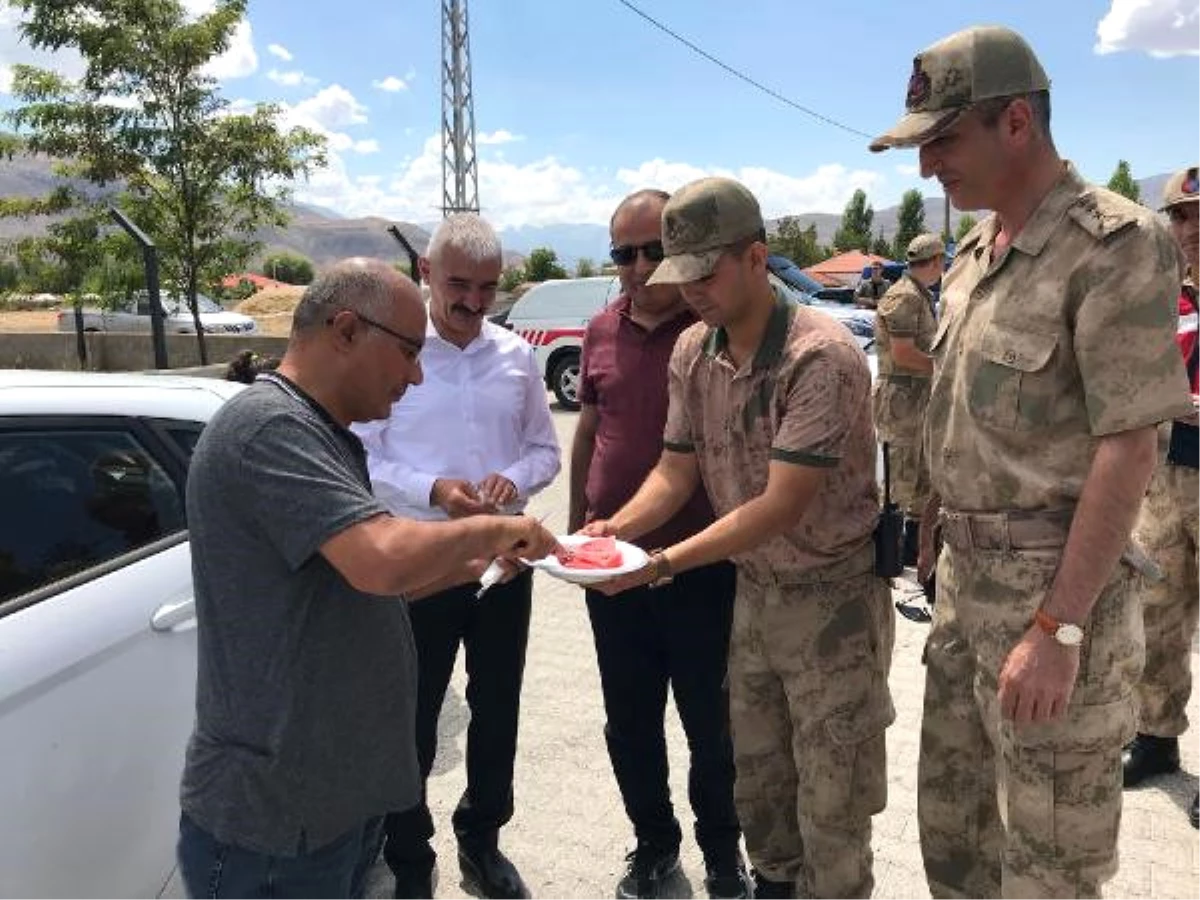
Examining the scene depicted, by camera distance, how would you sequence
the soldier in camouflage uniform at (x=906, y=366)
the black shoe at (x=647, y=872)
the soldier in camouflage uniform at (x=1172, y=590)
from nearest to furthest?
the black shoe at (x=647, y=872)
the soldier in camouflage uniform at (x=1172, y=590)
the soldier in camouflage uniform at (x=906, y=366)

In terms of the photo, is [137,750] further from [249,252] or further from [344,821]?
[249,252]

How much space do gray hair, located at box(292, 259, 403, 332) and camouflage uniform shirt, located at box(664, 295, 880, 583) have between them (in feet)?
3.14

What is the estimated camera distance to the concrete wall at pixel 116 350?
47.4 ft

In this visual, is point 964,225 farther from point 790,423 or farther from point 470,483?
point 790,423

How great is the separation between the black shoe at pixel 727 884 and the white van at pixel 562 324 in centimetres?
1021

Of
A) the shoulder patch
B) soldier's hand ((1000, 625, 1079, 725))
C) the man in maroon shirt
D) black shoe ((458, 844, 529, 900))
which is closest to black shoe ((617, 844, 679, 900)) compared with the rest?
the man in maroon shirt

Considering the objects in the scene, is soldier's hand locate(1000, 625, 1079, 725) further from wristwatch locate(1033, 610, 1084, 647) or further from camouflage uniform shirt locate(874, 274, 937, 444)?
camouflage uniform shirt locate(874, 274, 937, 444)

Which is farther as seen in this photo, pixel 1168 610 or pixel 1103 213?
pixel 1168 610

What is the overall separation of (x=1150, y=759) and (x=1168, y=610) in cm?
54

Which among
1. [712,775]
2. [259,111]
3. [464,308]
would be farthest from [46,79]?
[712,775]

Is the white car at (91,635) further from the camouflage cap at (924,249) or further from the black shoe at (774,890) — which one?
the camouflage cap at (924,249)

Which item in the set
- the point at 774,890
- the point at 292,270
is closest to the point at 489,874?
the point at 774,890

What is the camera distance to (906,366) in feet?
18.4

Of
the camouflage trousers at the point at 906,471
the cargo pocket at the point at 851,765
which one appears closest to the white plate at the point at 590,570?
the cargo pocket at the point at 851,765
